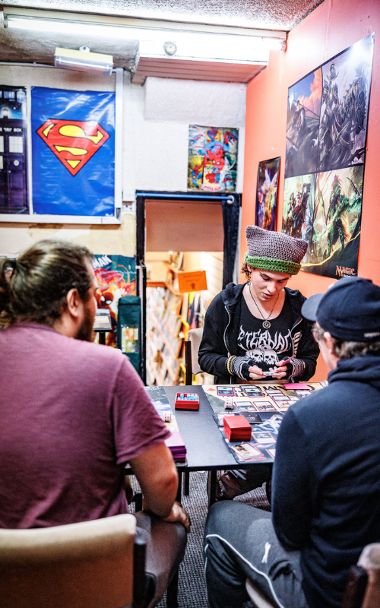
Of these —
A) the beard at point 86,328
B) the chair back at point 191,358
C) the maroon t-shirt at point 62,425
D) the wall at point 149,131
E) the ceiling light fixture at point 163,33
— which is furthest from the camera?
the wall at point 149,131

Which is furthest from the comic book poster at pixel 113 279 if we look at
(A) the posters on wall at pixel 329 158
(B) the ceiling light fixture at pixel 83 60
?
(A) the posters on wall at pixel 329 158

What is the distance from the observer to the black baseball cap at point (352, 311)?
1.19 meters

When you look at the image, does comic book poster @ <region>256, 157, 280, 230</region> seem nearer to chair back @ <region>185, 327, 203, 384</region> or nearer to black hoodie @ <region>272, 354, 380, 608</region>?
chair back @ <region>185, 327, 203, 384</region>

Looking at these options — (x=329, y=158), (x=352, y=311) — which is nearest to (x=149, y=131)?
(x=329, y=158)

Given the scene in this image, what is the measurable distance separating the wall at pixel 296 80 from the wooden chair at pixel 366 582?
1488 mm

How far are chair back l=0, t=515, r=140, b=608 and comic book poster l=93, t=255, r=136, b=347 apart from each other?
3361 millimetres

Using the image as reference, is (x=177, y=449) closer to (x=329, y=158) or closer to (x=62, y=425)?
(x=62, y=425)

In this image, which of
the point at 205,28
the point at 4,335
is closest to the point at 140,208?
the point at 205,28

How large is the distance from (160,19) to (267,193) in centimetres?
152

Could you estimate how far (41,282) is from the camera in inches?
48.9

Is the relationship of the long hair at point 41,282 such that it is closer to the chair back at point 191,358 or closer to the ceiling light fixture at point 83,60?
the chair back at point 191,358

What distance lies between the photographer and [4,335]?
1189mm

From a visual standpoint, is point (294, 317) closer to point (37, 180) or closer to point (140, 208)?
point (140, 208)

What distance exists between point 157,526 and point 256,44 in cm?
336
